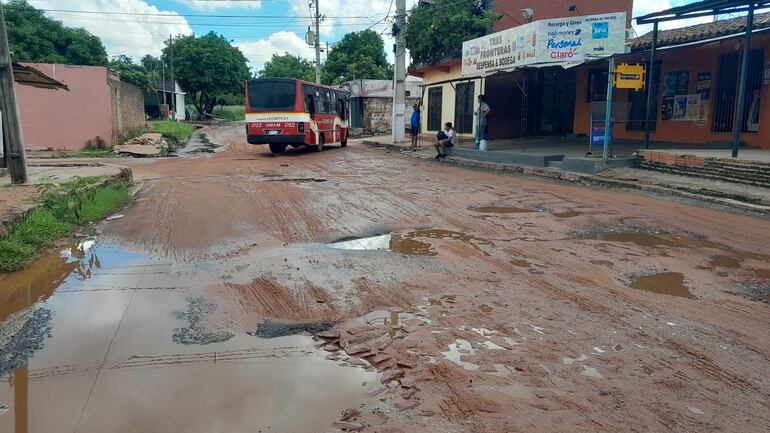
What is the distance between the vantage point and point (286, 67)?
82.9m

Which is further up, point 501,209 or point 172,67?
point 172,67

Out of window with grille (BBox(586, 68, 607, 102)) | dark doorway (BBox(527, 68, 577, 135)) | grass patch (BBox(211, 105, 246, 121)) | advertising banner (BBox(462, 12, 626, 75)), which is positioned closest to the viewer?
advertising banner (BBox(462, 12, 626, 75))

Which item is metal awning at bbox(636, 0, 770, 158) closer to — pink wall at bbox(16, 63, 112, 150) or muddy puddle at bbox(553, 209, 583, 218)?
muddy puddle at bbox(553, 209, 583, 218)

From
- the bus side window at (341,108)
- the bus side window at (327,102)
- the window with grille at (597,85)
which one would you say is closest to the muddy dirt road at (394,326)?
the window with grille at (597,85)

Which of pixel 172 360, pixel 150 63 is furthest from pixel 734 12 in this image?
pixel 150 63

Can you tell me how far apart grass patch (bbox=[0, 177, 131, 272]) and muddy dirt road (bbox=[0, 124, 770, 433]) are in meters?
0.32

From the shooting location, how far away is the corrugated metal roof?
1403 centimetres

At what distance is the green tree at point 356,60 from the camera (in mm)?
48281

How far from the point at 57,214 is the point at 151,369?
5.47 m

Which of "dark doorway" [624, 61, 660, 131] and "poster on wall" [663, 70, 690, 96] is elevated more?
"poster on wall" [663, 70, 690, 96]

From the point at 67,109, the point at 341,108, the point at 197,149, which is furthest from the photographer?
the point at 341,108

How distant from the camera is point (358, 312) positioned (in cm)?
474

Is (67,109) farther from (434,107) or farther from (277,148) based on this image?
(434,107)

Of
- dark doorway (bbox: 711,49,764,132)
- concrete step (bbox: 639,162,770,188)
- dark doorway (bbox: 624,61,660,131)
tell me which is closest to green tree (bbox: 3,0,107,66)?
dark doorway (bbox: 624,61,660,131)
